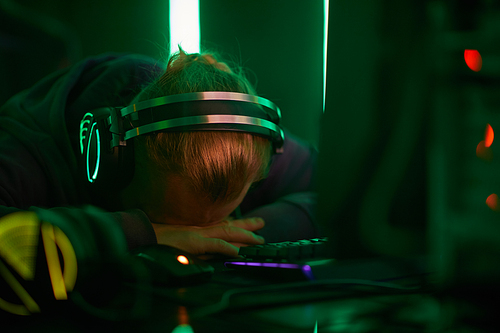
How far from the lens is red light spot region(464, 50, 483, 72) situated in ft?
0.92

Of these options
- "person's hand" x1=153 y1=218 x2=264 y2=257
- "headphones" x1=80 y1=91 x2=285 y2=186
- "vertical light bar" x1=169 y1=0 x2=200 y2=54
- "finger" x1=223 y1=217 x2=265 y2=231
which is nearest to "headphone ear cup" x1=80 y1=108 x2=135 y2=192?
"headphones" x1=80 y1=91 x2=285 y2=186

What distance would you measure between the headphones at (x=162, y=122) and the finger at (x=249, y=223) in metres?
0.20

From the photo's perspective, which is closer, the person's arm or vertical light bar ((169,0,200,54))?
the person's arm

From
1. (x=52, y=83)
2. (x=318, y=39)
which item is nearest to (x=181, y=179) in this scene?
(x=52, y=83)

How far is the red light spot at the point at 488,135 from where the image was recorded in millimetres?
280

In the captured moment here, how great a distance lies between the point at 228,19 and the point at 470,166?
1.40m

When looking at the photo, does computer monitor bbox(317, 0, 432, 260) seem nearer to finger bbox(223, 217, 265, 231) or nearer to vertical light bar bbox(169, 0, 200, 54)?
finger bbox(223, 217, 265, 231)

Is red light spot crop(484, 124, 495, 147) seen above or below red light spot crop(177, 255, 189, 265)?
above

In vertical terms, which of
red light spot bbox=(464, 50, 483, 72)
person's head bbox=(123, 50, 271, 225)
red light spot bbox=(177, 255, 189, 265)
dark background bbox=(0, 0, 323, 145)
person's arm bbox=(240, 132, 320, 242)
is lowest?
person's arm bbox=(240, 132, 320, 242)

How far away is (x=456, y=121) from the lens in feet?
0.94

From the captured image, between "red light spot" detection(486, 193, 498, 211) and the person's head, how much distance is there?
14.3 inches

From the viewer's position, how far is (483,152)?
28 centimetres

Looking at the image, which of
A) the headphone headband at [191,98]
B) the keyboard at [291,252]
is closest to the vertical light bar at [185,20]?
the headphone headband at [191,98]

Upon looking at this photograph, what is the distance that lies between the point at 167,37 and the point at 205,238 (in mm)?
1133
